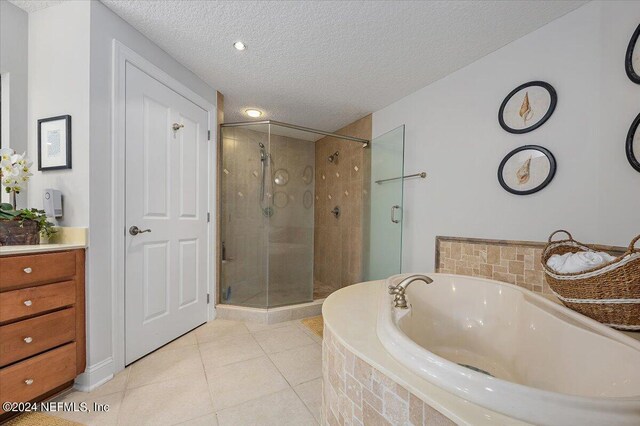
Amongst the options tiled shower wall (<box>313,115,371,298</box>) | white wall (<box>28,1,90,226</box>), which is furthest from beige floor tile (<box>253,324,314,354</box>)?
white wall (<box>28,1,90,226</box>)

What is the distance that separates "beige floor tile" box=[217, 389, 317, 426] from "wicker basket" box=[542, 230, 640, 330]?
128 cm

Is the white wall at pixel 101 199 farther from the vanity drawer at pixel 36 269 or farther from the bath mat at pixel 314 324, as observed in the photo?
the bath mat at pixel 314 324

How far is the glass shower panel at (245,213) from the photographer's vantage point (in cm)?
252

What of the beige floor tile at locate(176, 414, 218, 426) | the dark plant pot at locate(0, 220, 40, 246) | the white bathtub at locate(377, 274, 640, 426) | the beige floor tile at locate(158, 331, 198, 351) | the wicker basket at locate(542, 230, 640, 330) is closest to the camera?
the white bathtub at locate(377, 274, 640, 426)

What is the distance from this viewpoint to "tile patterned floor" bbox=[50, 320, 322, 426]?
119 cm

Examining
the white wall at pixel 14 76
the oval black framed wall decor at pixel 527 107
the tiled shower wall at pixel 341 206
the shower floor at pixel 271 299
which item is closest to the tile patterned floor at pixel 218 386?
the shower floor at pixel 271 299

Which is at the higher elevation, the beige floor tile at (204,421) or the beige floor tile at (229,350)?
the beige floor tile at (204,421)

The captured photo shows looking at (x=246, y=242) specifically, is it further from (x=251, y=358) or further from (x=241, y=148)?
(x=251, y=358)

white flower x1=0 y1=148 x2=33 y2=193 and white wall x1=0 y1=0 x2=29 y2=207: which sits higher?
white wall x1=0 y1=0 x2=29 y2=207

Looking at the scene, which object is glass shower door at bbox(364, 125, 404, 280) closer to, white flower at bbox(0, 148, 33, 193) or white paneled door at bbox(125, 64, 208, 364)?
white paneled door at bbox(125, 64, 208, 364)

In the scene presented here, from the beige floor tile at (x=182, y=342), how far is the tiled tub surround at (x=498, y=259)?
2.04 metres

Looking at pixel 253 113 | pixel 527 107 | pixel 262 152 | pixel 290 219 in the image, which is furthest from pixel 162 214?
pixel 527 107

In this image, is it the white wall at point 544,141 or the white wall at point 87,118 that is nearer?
the white wall at point 544,141

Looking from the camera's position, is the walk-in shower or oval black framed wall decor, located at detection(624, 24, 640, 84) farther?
the walk-in shower
